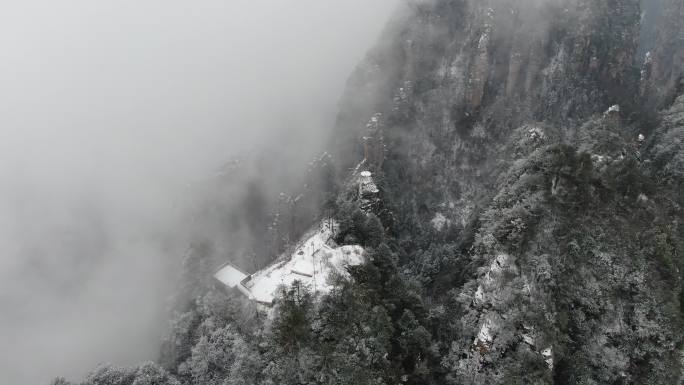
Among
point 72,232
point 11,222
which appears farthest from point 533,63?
point 11,222

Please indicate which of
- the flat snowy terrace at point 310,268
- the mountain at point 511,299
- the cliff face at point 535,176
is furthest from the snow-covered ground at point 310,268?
the cliff face at point 535,176

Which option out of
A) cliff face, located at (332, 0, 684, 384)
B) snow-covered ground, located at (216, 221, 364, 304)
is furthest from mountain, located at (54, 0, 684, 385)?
snow-covered ground, located at (216, 221, 364, 304)

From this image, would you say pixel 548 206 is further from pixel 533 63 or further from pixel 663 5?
pixel 663 5

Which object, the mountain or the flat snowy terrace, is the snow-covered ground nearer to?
the flat snowy terrace

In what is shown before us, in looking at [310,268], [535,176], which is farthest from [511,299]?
[310,268]

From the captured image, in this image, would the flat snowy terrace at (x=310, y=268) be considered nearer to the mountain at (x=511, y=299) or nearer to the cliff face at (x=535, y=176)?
the mountain at (x=511, y=299)

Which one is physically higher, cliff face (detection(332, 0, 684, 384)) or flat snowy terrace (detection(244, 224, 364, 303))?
cliff face (detection(332, 0, 684, 384))
